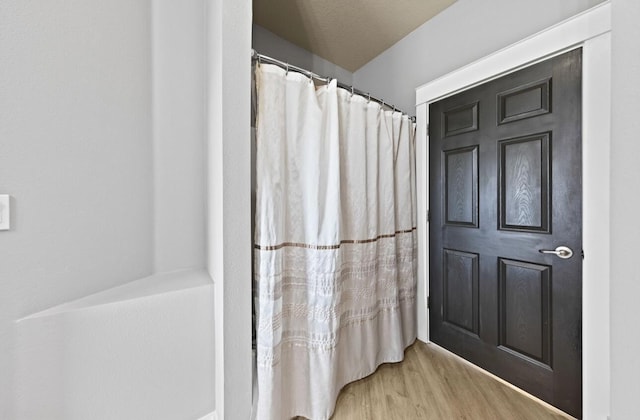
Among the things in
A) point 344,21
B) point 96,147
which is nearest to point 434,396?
point 96,147

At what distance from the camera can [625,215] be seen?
0.38 metres

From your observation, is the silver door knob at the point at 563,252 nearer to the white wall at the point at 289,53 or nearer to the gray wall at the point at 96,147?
the gray wall at the point at 96,147

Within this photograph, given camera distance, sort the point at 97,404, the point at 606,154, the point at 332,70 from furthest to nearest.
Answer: the point at 332,70, the point at 606,154, the point at 97,404

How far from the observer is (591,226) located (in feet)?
4.44

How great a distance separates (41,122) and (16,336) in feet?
2.47

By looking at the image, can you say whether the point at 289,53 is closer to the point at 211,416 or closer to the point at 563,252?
the point at 563,252

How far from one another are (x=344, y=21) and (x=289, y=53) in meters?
0.58

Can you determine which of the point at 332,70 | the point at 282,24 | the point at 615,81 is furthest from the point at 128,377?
the point at 332,70

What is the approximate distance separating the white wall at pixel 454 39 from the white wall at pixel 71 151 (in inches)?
79.6

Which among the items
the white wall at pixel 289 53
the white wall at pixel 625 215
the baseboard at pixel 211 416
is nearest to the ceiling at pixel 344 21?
the white wall at pixel 289 53

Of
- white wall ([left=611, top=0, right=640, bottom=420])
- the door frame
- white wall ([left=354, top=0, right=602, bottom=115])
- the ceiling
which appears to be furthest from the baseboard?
the ceiling

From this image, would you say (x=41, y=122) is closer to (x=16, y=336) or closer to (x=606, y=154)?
(x=16, y=336)

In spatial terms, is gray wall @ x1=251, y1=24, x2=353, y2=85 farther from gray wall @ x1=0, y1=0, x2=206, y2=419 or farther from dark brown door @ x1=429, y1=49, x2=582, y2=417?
dark brown door @ x1=429, y1=49, x2=582, y2=417

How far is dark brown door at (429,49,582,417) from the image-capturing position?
143cm
